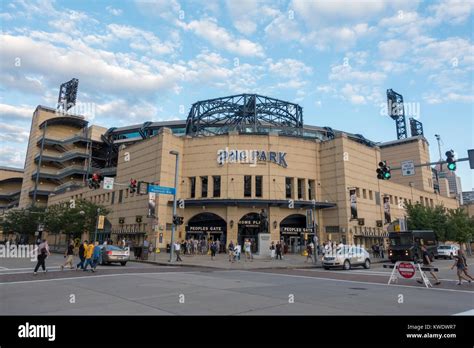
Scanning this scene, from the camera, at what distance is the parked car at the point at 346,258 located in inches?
975

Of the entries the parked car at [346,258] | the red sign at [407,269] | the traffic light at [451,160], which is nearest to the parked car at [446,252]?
the parked car at [346,258]

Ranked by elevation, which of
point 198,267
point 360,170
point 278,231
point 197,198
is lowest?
point 198,267

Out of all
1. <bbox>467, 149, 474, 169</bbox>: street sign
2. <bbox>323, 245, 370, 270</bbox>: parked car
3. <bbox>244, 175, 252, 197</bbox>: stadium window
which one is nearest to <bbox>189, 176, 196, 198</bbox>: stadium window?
<bbox>244, 175, 252, 197</bbox>: stadium window

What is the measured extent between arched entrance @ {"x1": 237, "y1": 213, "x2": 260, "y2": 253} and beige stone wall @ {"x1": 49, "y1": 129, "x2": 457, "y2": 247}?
82 cm

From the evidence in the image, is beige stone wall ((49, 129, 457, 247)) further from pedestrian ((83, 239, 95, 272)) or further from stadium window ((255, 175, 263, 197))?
pedestrian ((83, 239, 95, 272))

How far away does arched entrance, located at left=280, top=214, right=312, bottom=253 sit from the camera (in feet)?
142

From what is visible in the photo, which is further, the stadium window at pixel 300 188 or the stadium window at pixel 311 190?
the stadium window at pixel 311 190

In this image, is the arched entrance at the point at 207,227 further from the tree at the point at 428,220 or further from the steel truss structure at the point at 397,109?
the steel truss structure at the point at 397,109

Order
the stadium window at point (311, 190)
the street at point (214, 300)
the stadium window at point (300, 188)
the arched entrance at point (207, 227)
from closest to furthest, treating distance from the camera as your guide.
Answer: the street at point (214, 300), the arched entrance at point (207, 227), the stadium window at point (300, 188), the stadium window at point (311, 190)

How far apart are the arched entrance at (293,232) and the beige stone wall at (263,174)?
1.21m
